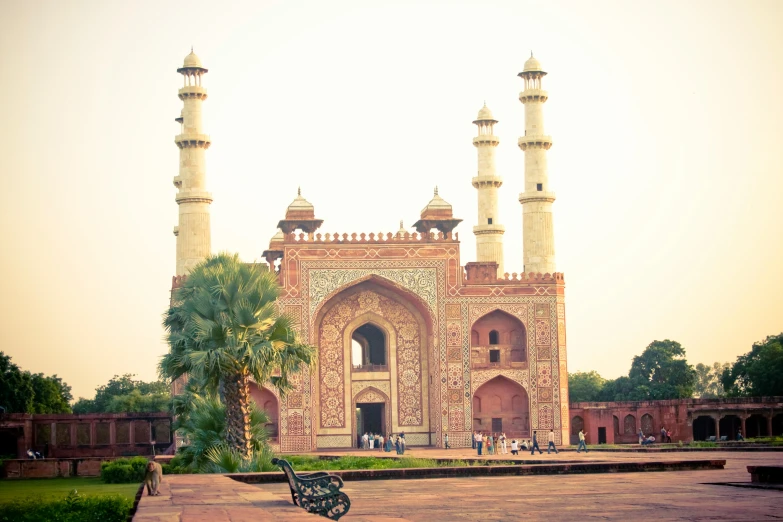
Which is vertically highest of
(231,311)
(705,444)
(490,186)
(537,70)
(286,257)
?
(537,70)

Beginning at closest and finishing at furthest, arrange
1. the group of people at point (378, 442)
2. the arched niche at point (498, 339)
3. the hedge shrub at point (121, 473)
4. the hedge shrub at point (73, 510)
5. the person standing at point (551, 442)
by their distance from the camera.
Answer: the hedge shrub at point (73, 510) → the hedge shrub at point (121, 473) → the person standing at point (551, 442) → the group of people at point (378, 442) → the arched niche at point (498, 339)

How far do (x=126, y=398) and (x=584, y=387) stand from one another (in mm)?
23207

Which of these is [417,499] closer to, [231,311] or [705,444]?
[231,311]

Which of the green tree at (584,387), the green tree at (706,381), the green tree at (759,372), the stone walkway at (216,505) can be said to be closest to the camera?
the stone walkway at (216,505)

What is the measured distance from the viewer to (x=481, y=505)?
11.4m

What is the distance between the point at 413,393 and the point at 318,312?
3568 mm

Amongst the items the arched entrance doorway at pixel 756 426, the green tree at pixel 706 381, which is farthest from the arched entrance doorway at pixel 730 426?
the green tree at pixel 706 381

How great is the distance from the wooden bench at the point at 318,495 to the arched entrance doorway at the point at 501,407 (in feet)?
75.5

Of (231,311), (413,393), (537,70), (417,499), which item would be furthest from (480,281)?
(417,499)

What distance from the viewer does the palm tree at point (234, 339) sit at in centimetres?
1931

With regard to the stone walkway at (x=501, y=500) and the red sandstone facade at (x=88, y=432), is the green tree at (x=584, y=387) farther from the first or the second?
the stone walkway at (x=501, y=500)

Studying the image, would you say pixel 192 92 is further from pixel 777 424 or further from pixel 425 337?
pixel 777 424

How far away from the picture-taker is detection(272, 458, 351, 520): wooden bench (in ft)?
31.8

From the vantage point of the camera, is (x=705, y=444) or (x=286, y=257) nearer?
(x=705, y=444)
